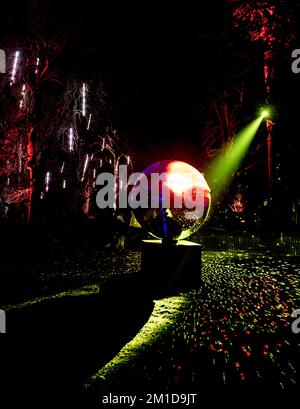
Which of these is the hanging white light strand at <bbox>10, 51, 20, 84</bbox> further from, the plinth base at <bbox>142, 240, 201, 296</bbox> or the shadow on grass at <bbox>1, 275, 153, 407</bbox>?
the shadow on grass at <bbox>1, 275, 153, 407</bbox>

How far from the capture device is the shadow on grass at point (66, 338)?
3.17 meters

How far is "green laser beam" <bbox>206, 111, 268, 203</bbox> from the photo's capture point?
19484mm

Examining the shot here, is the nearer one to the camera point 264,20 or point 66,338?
point 66,338

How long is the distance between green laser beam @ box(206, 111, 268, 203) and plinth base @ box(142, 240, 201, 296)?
12.1 metres

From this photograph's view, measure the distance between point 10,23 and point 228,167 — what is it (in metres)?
15.1

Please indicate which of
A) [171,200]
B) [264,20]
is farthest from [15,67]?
[171,200]

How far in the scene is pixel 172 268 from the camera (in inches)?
258

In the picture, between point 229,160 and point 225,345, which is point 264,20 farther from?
point 229,160

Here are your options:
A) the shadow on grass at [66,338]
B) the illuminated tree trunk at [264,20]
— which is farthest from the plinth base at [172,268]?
the illuminated tree trunk at [264,20]

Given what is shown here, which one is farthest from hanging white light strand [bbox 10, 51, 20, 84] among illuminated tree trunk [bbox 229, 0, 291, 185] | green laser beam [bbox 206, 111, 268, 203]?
green laser beam [bbox 206, 111, 268, 203]

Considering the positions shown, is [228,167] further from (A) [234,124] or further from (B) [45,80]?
(B) [45,80]

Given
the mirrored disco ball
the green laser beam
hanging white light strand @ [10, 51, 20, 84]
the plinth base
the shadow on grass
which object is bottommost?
the shadow on grass

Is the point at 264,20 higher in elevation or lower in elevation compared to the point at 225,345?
higher

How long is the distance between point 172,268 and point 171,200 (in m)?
1.50
